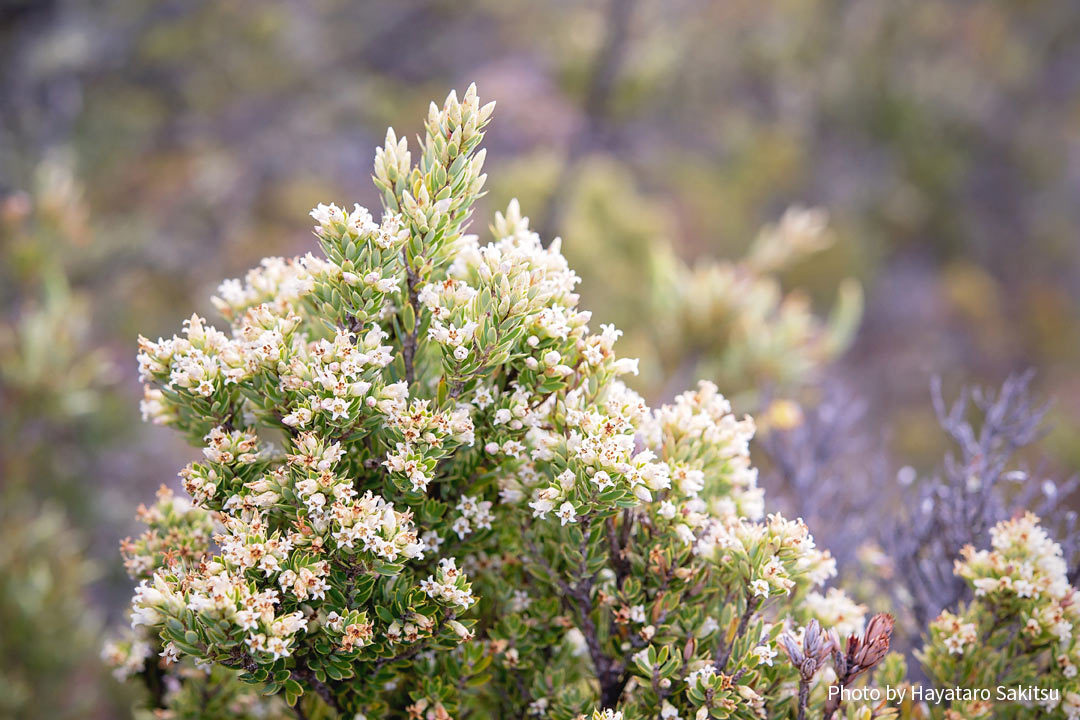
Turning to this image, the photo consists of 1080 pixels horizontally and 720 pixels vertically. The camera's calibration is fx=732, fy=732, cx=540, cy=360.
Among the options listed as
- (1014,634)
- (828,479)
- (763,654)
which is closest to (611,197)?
(828,479)

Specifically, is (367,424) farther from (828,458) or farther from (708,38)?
(708,38)

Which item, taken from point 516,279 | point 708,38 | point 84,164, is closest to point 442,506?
point 516,279

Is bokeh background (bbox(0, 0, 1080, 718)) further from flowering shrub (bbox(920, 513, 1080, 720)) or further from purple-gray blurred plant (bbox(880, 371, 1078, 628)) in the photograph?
flowering shrub (bbox(920, 513, 1080, 720))

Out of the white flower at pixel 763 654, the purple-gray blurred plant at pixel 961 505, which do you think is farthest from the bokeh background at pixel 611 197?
the white flower at pixel 763 654

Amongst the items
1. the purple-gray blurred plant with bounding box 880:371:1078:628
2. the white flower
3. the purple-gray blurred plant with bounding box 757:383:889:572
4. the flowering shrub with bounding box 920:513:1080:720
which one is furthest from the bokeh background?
the white flower

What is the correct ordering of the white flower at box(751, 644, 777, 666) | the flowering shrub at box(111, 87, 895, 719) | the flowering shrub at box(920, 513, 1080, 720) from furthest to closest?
1. the flowering shrub at box(920, 513, 1080, 720)
2. the white flower at box(751, 644, 777, 666)
3. the flowering shrub at box(111, 87, 895, 719)

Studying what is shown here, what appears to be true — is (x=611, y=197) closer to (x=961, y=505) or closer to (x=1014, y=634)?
(x=961, y=505)

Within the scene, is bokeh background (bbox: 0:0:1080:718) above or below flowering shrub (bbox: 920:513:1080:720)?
above
